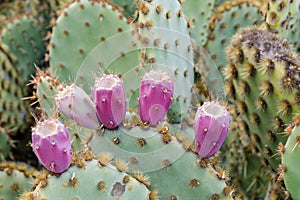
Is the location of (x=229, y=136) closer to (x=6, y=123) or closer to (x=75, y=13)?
(x=75, y=13)

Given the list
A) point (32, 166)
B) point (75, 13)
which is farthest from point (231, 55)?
point (32, 166)

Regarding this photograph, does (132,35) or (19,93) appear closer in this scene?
(132,35)

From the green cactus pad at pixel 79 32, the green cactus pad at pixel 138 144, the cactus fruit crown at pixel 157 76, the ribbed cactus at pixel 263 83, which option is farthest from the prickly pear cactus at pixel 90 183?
the green cactus pad at pixel 79 32

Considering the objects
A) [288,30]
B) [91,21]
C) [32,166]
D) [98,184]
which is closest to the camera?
[98,184]

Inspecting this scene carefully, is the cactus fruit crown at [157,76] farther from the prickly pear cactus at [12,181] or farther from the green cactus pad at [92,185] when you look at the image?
the prickly pear cactus at [12,181]

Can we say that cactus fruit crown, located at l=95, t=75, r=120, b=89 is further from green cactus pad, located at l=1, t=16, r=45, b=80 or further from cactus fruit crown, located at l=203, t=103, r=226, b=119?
green cactus pad, located at l=1, t=16, r=45, b=80

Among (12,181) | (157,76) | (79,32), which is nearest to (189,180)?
(157,76)

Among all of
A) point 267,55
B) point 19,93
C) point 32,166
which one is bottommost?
point 32,166

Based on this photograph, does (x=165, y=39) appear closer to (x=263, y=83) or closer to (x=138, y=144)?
(x=263, y=83)

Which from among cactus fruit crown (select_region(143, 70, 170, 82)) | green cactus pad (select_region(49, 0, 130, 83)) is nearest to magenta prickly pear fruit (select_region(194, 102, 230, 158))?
cactus fruit crown (select_region(143, 70, 170, 82))
